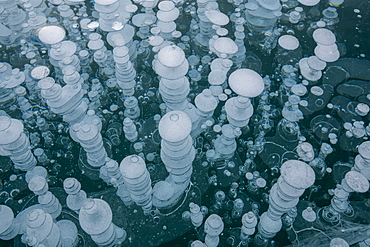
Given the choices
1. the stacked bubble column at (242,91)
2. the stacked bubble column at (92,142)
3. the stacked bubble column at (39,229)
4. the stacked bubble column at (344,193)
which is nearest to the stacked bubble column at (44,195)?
the stacked bubble column at (39,229)

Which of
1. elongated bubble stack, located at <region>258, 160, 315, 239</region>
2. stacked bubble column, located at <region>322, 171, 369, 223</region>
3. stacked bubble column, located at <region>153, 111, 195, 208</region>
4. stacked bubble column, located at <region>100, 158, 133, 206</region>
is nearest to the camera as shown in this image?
elongated bubble stack, located at <region>258, 160, 315, 239</region>

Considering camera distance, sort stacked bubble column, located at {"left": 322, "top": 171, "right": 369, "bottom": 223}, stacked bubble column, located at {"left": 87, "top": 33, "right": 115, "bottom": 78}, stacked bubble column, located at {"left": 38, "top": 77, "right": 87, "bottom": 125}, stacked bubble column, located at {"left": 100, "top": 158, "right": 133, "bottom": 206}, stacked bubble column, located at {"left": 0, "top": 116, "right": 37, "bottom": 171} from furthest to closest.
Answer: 1. stacked bubble column, located at {"left": 87, "top": 33, "right": 115, "bottom": 78}
2. stacked bubble column, located at {"left": 38, "top": 77, "right": 87, "bottom": 125}
3. stacked bubble column, located at {"left": 100, "top": 158, "right": 133, "bottom": 206}
4. stacked bubble column, located at {"left": 0, "top": 116, "right": 37, "bottom": 171}
5. stacked bubble column, located at {"left": 322, "top": 171, "right": 369, "bottom": 223}

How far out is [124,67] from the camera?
5.80 m

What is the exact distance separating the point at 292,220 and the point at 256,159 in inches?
52.1

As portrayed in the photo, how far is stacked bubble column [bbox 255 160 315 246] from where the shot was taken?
4.07m

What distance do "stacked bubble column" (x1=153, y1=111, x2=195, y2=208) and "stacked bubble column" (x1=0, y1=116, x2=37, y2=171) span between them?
2395mm

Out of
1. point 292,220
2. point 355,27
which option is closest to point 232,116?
point 292,220

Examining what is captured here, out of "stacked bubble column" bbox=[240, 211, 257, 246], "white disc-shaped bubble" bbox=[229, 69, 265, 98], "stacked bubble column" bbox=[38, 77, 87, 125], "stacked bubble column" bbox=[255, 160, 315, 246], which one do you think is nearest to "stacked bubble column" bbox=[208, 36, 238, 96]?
"white disc-shaped bubble" bbox=[229, 69, 265, 98]

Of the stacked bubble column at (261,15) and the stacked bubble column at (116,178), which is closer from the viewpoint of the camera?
the stacked bubble column at (116,178)

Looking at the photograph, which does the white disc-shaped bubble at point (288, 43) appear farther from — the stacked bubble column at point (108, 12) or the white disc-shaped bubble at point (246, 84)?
the stacked bubble column at point (108, 12)

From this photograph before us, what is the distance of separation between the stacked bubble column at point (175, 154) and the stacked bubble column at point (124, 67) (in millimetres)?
1855

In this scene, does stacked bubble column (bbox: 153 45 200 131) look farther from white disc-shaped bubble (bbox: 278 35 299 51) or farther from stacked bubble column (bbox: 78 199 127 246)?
white disc-shaped bubble (bbox: 278 35 299 51)

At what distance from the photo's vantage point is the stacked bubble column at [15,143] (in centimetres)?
479

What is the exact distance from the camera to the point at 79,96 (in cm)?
554
